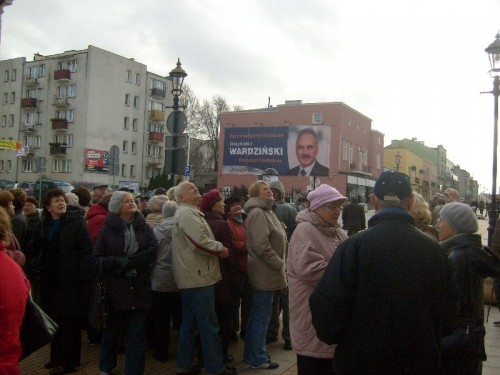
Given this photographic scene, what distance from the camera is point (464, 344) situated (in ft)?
11.8

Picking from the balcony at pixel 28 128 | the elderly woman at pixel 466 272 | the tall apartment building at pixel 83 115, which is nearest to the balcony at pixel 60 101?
the tall apartment building at pixel 83 115

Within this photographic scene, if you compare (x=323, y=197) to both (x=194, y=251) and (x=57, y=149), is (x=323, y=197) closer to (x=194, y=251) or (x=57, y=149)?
(x=194, y=251)

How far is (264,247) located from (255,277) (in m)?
0.40

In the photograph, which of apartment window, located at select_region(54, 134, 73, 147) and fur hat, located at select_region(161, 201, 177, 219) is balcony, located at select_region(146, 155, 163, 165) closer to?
apartment window, located at select_region(54, 134, 73, 147)

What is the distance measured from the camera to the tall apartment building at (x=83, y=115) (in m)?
57.8

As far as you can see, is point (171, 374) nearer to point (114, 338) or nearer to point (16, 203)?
point (114, 338)

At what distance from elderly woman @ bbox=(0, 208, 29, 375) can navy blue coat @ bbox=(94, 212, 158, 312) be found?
2468mm

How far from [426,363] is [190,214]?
127 inches

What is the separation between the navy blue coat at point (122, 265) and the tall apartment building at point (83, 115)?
52.5 meters

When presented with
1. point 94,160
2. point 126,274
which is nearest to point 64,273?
point 126,274

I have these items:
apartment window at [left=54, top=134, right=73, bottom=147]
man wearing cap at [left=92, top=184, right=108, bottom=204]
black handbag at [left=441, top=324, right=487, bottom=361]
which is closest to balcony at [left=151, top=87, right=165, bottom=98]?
apartment window at [left=54, top=134, right=73, bottom=147]

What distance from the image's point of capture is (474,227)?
402 centimetres

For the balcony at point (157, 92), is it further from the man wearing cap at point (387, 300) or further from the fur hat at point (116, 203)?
the man wearing cap at point (387, 300)

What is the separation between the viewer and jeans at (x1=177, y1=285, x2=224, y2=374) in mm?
5398
